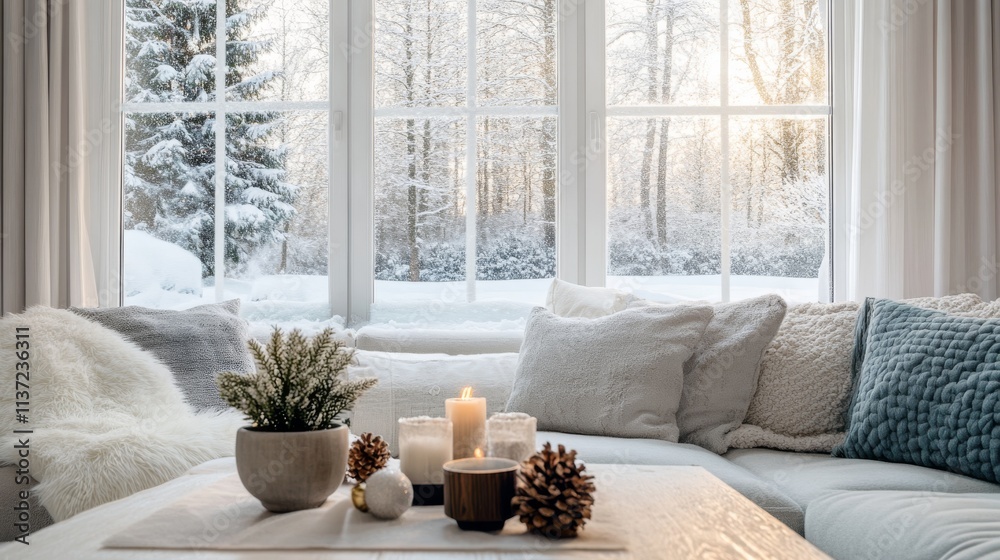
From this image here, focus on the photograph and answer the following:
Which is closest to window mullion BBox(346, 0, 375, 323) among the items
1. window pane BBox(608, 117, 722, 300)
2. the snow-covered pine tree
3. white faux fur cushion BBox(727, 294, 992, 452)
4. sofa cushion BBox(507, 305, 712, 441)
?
the snow-covered pine tree

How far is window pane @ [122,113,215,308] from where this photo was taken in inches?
120

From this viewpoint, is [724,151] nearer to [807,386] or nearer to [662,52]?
[662,52]

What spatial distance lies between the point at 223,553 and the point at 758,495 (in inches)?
44.2

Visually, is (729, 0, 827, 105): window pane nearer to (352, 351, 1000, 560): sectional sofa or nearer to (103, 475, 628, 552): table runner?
(352, 351, 1000, 560): sectional sofa

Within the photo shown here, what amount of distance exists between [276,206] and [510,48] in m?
1.07

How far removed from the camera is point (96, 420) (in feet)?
6.20

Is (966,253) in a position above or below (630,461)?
above

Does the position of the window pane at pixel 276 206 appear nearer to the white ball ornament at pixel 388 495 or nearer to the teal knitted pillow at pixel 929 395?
the teal knitted pillow at pixel 929 395

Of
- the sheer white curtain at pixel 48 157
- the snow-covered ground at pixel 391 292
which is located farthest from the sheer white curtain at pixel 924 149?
the sheer white curtain at pixel 48 157

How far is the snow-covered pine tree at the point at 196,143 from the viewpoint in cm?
305

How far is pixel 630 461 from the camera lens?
5.85 ft

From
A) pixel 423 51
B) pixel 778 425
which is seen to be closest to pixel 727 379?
pixel 778 425

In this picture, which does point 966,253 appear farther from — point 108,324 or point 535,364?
point 108,324

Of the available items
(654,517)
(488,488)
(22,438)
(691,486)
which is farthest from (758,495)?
(22,438)
